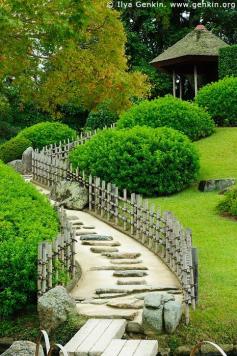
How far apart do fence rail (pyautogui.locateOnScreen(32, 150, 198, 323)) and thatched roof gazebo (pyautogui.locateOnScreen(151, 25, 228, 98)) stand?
14.0m

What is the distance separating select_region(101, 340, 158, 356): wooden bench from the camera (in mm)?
7820

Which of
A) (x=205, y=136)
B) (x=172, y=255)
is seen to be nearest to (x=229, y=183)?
(x=205, y=136)

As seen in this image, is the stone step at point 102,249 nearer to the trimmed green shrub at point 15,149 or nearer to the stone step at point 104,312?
the stone step at point 104,312

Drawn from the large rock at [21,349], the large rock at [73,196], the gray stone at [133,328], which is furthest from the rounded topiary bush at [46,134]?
the large rock at [21,349]

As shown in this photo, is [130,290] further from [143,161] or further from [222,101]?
[222,101]

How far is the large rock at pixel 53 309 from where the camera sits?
9.12 metres

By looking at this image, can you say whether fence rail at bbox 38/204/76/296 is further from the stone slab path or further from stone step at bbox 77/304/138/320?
stone step at bbox 77/304/138/320

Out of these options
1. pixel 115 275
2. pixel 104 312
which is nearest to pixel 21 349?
pixel 104 312

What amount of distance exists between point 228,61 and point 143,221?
17.2 meters

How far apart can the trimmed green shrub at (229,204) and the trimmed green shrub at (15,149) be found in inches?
460

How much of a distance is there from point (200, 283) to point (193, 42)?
24934 millimetres

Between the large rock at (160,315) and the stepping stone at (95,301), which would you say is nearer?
the large rock at (160,315)

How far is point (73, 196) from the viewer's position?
17953 mm

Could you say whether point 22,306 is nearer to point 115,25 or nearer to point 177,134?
point 177,134
